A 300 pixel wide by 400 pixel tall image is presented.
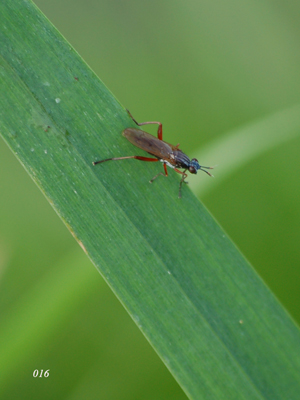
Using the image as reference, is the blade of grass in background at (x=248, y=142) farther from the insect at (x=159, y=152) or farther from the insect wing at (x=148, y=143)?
the insect wing at (x=148, y=143)

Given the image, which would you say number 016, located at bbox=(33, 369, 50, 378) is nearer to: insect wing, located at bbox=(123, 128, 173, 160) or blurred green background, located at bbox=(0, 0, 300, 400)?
blurred green background, located at bbox=(0, 0, 300, 400)

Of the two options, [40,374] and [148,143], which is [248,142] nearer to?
[148,143]

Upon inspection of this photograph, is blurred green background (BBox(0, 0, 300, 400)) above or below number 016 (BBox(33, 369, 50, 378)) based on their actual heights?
above

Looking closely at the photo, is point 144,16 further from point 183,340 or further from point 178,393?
point 178,393

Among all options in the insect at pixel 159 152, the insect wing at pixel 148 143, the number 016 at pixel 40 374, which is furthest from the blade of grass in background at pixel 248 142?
the number 016 at pixel 40 374


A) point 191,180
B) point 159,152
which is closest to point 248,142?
point 191,180

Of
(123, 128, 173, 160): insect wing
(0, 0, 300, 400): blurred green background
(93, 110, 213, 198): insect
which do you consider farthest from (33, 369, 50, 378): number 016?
(123, 128, 173, 160): insect wing

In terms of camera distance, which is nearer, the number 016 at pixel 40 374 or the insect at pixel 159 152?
the insect at pixel 159 152
